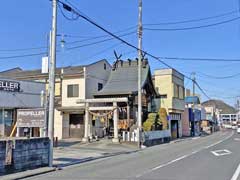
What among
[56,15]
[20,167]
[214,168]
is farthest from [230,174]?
[56,15]

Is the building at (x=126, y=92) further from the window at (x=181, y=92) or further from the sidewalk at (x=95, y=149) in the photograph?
the window at (x=181, y=92)

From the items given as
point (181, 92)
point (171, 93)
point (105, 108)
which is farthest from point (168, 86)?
point (105, 108)

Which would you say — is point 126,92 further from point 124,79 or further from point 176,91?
point 176,91

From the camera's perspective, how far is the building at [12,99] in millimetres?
27562

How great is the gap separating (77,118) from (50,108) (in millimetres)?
Answer: 20777

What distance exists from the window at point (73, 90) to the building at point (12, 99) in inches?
244

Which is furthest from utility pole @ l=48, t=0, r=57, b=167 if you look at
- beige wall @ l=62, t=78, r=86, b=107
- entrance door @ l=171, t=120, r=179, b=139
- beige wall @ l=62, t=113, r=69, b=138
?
entrance door @ l=171, t=120, r=179, b=139

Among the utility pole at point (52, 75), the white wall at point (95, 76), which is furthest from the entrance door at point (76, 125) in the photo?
the utility pole at point (52, 75)

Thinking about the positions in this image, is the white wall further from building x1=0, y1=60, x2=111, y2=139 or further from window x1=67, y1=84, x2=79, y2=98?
window x1=67, y1=84, x2=79, y2=98

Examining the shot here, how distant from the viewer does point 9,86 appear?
Answer: 2798 cm

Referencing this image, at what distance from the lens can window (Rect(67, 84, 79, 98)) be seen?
36375mm

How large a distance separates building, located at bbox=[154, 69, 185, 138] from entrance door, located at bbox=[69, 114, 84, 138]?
12.1m

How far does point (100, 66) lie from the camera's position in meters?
39.0

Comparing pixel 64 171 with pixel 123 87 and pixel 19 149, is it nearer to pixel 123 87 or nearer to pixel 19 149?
pixel 19 149
